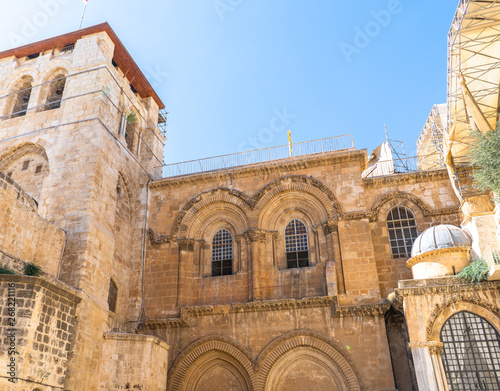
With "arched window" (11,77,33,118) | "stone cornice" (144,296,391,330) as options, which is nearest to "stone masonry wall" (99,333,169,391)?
"stone cornice" (144,296,391,330)

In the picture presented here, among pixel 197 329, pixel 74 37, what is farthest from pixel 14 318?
pixel 74 37

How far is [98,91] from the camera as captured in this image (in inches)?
731

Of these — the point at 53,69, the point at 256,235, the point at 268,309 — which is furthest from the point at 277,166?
the point at 53,69

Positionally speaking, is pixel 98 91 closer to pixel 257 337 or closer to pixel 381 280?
pixel 257 337

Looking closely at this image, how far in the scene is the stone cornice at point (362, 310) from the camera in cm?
1491

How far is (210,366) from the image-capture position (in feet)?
52.9

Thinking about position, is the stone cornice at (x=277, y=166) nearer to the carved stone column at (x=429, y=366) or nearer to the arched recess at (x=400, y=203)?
the arched recess at (x=400, y=203)

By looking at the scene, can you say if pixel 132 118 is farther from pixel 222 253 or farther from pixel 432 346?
pixel 432 346

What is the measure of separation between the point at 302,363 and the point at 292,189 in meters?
6.51

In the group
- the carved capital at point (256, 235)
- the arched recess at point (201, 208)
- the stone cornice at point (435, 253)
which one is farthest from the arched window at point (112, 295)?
the stone cornice at point (435, 253)

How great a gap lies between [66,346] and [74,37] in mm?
13966

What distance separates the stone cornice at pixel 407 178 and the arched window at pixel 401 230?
1030 mm

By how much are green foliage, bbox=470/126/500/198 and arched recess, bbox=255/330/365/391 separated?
7.49 meters

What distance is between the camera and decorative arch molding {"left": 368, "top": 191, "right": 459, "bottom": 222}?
1688 cm
